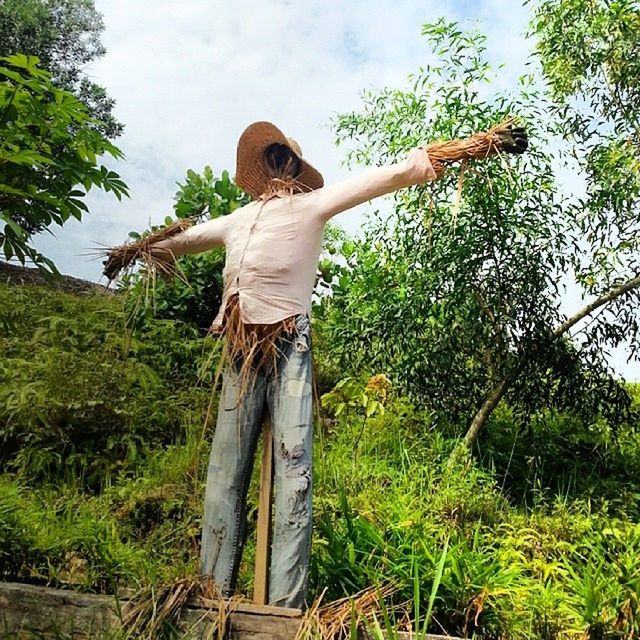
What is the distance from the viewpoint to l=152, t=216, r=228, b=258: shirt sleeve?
3.28 m

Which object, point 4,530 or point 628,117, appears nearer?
point 4,530

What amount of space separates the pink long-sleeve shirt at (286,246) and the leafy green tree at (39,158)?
675 mm

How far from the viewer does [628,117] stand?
16.4 feet

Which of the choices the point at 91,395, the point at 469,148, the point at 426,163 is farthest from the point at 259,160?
the point at 91,395

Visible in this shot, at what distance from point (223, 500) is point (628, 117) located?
12.0 feet

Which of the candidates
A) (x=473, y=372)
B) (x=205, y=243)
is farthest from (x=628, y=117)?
(x=205, y=243)

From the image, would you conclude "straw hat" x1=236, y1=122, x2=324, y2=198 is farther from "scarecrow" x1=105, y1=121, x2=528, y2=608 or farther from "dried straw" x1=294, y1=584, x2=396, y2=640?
"dried straw" x1=294, y1=584, x2=396, y2=640

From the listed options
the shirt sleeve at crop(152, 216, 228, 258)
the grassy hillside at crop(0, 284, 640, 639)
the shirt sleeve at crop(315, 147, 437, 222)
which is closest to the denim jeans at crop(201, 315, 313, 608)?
the grassy hillside at crop(0, 284, 640, 639)

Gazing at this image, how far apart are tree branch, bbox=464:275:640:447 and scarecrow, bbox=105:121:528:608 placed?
2019 millimetres

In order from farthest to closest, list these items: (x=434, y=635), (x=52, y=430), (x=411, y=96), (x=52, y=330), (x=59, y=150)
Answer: (x=52, y=330), (x=411, y=96), (x=52, y=430), (x=59, y=150), (x=434, y=635)

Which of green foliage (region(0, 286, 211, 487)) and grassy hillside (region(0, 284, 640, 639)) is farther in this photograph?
green foliage (region(0, 286, 211, 487))

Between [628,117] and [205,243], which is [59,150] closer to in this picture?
[205,243]

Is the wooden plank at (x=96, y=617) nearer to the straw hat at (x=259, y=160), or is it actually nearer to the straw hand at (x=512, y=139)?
the straw hat at (x=259, y=160)

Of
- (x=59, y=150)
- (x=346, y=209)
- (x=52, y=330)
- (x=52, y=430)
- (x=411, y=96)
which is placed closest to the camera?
(x=346, y=209)
